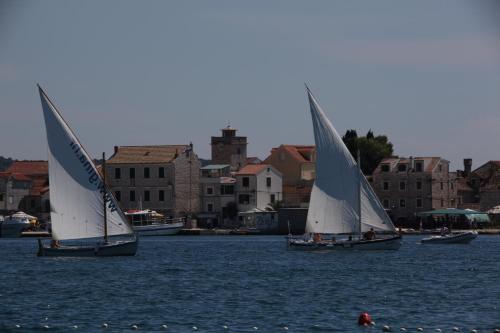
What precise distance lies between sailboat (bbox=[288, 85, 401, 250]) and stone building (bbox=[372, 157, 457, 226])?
6620 centimetres

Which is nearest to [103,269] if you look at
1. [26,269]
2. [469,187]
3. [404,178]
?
[26,269]

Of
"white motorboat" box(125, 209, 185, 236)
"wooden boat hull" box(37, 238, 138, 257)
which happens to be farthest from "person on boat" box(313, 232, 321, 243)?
"white motorboat" box(125, 209, 185, 236)

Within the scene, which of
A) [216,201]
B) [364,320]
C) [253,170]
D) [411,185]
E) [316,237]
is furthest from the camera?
[216,201]

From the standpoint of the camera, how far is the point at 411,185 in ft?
501

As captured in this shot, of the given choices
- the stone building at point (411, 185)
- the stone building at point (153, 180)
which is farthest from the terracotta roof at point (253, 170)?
the stone building at point (411, 185)

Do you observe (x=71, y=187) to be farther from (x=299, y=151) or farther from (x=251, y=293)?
(x=299, y=151)

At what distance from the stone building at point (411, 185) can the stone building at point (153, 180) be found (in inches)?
876

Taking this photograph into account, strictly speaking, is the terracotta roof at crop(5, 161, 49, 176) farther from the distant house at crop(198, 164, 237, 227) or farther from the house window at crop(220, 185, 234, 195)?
the house window at crop(220, 185, 234, 195)

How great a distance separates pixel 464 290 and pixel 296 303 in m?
8.38

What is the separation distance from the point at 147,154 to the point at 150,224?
12649 mm

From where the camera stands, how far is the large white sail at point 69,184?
75875 mm

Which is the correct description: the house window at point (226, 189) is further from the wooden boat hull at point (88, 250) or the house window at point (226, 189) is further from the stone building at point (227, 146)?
the wooden boat hull at point (88, 250)

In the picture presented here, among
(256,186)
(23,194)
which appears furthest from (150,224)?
(23,194)

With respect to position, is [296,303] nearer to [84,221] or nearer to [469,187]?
[84,221]
